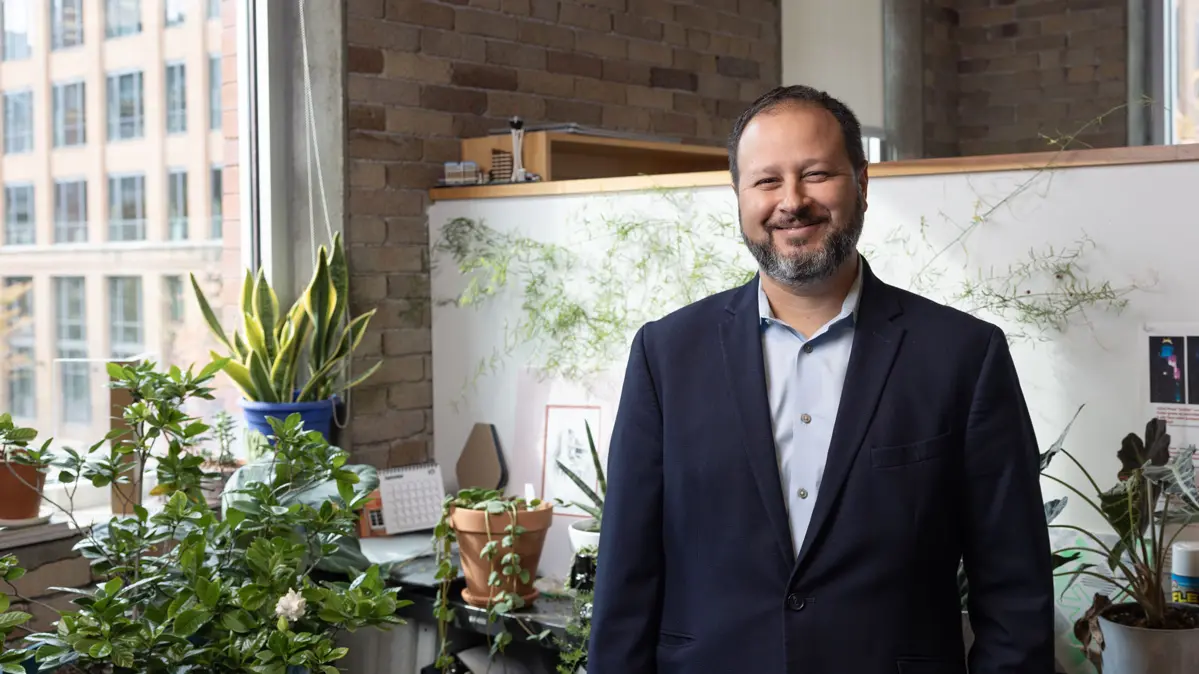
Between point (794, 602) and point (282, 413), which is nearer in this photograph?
point (794, 602)

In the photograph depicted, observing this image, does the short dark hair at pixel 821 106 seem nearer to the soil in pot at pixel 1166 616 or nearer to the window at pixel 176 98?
the soil in pot at pixel 1166 616

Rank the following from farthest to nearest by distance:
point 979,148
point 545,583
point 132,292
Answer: point 979,148
point 132,292
point 545,583

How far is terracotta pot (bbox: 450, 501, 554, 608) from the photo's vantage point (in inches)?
116

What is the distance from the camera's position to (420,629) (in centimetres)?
318

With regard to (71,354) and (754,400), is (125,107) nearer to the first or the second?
(71,354)

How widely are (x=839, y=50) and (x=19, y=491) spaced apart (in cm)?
413

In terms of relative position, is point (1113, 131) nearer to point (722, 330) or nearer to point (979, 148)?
point (979, 148)

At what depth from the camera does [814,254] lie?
1766 mm

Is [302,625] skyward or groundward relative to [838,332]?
groundward

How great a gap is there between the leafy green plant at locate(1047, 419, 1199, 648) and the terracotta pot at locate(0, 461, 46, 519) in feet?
7.38

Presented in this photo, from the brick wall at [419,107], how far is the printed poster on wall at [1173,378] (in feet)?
6.74

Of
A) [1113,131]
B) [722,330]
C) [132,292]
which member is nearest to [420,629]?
[132,292]

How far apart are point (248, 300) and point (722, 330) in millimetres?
1917

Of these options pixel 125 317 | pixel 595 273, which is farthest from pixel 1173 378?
pixel 125 317
